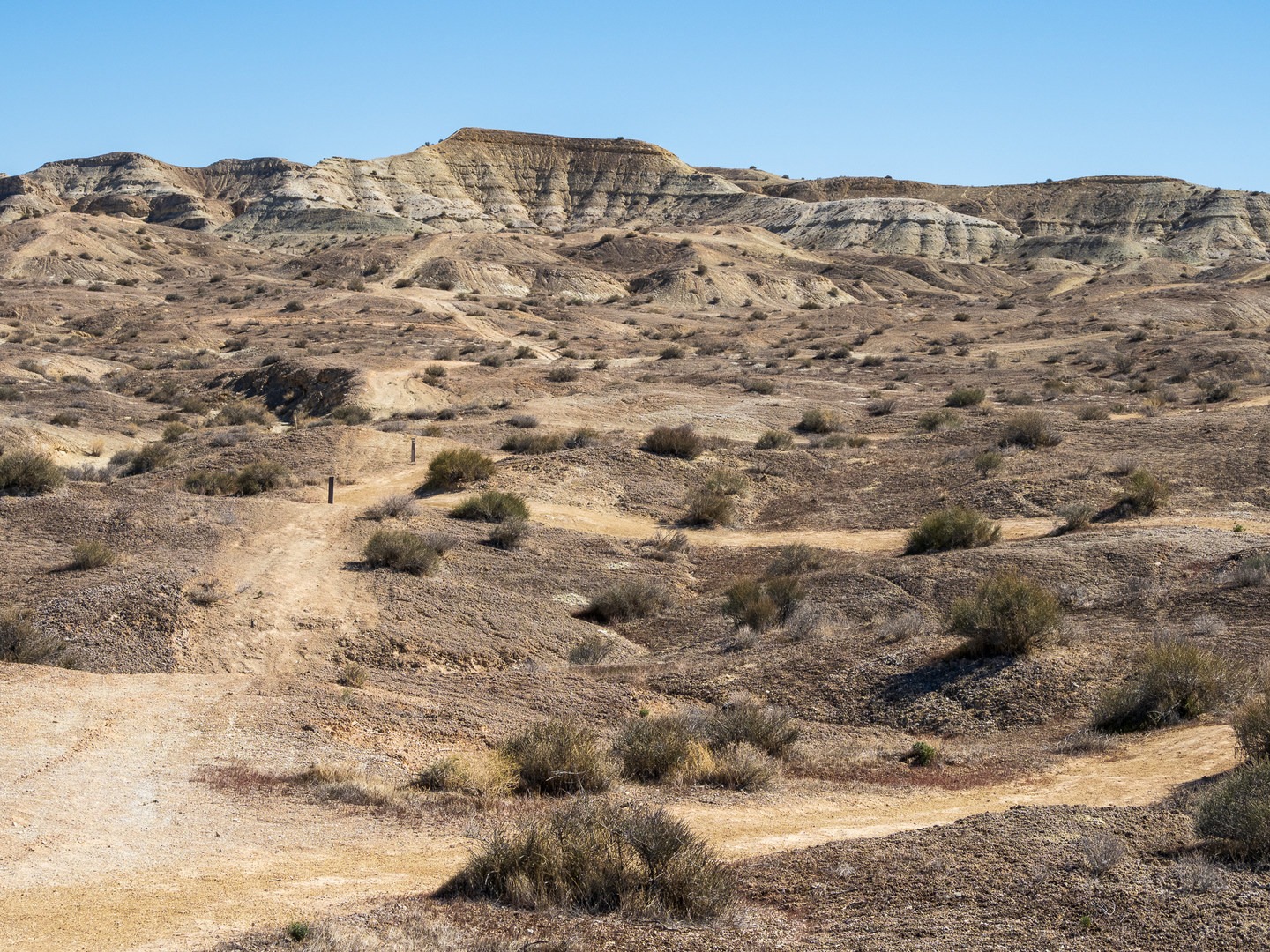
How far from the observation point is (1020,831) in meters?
7.68

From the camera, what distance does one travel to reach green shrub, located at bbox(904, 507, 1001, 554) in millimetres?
19891

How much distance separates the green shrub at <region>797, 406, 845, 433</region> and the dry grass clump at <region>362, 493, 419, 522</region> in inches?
573

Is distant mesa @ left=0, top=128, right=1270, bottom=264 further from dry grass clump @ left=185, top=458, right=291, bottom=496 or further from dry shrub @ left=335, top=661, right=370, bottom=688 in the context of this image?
dry shrub @ left=335, top=661, right=370, bottom=688

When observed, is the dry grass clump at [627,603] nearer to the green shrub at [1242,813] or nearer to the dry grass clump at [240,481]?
the dry grass clump at [240,481]

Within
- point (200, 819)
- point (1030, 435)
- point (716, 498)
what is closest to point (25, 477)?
point (716, 498)

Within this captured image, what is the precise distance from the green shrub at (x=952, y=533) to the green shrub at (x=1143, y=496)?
326cm

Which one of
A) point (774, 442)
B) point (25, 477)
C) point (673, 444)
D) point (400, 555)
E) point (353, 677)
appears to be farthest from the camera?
point (774, 442)

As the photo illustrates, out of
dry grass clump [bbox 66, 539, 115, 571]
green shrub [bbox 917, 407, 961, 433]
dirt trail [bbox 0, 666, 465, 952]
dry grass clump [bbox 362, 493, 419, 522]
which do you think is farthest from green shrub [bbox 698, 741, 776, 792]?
green shrub [bbox 917, 407, 961, 433]

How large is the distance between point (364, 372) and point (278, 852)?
3255cm

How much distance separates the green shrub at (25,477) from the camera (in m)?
21.3

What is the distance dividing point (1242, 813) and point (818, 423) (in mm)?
26096

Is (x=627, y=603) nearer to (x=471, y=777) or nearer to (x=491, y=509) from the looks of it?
(x=491, y=509)

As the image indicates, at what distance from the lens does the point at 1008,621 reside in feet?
43.1

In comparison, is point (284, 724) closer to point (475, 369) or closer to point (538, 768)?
point (538, 768)
